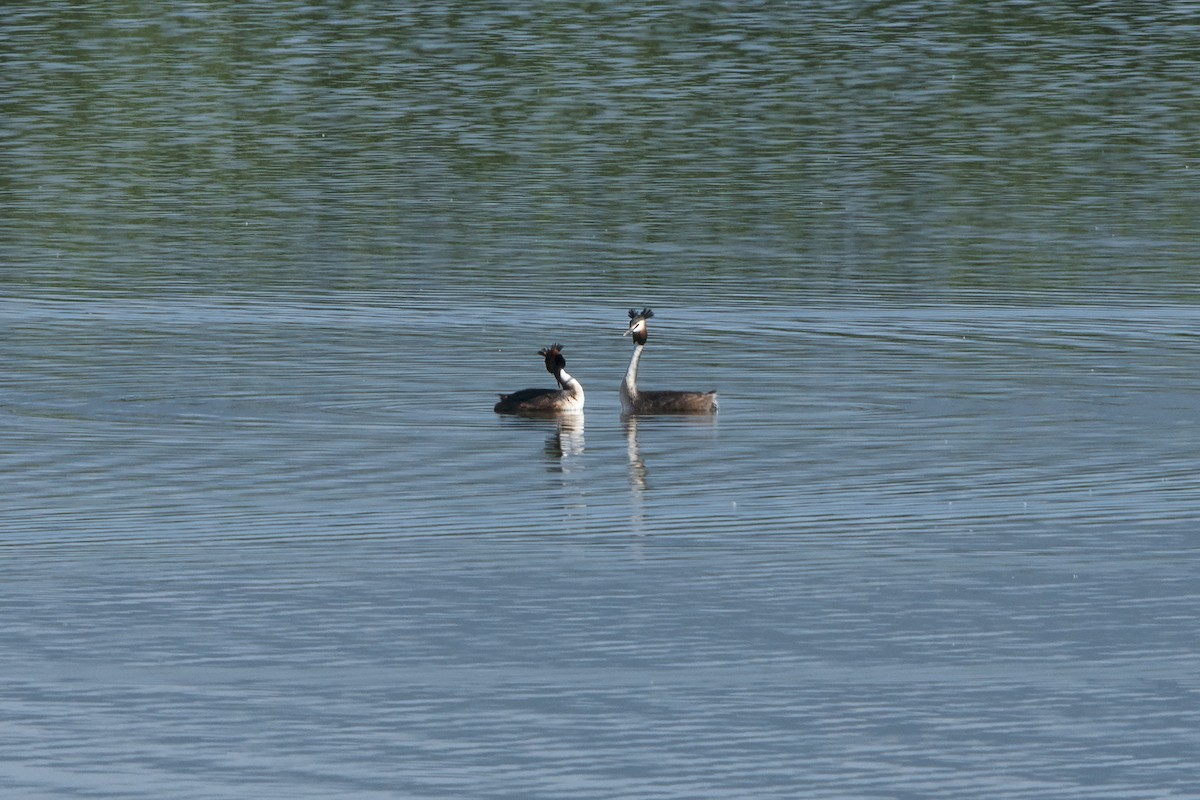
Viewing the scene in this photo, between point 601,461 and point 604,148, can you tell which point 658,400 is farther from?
point 604,148

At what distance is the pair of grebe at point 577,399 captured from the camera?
2211 cm

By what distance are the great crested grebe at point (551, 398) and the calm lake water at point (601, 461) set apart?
0.44 meters

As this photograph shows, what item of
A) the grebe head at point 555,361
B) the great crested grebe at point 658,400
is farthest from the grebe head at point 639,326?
the grebe head at point 555,361

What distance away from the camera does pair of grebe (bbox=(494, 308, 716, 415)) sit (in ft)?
72.5

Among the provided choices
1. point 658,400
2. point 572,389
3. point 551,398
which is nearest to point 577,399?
point 572,389

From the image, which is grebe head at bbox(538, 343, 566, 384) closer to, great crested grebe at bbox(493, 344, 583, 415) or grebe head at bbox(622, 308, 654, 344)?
great crested grebe at bbox(493, 344, 583, 415)

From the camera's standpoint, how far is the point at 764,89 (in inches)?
2136

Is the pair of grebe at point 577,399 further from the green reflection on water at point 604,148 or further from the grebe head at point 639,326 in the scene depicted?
the green reflection on water at point 604,148

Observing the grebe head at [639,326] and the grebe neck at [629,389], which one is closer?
the grebe neck at [629,389]

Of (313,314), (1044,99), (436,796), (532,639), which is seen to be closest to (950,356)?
(313,314)

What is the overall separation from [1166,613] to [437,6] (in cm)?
6429

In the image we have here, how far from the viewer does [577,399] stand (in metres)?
22.5

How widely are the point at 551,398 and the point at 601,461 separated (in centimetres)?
205

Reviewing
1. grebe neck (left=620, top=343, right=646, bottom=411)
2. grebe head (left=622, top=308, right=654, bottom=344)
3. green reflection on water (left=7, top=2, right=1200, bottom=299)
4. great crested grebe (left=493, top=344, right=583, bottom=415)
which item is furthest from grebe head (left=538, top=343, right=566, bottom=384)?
green reflection on water (left=7, top=2, right=1200, bottom=299)
